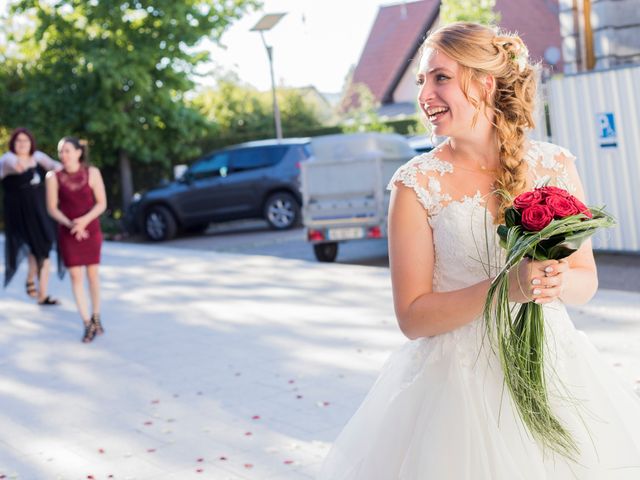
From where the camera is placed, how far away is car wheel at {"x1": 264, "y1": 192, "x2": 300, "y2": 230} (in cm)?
2181

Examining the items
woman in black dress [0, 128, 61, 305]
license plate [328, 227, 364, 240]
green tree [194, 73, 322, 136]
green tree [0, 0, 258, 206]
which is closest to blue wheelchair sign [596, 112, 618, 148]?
license plate [328, 227, 364, 240]

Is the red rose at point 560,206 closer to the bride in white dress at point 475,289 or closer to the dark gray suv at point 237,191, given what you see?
the bride in white dress at point 475,289

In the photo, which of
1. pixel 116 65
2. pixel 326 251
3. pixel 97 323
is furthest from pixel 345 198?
pixel 116 65

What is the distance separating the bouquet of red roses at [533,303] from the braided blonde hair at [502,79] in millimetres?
253

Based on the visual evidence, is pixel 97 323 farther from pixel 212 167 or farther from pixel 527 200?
pixel 212 167

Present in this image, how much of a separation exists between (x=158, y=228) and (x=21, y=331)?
11.8 m

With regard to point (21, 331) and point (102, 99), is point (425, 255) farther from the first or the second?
point (102, 99)

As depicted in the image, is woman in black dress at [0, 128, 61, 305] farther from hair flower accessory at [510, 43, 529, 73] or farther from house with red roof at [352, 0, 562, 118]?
house with red roof at [352, 0, 562, 118]

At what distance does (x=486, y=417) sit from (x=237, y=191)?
62.5 feet

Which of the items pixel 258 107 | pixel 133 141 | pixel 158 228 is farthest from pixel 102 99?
pixel 258 107

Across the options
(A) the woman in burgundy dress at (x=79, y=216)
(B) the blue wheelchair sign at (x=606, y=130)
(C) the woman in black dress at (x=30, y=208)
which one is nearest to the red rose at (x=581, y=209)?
(A) the woman in burgundy dress at (x=79, y=216)

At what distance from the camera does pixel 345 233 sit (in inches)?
574

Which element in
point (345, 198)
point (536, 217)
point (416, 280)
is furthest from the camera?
point (345, 198)

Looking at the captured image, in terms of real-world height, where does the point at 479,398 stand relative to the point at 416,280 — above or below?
below
